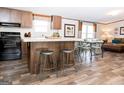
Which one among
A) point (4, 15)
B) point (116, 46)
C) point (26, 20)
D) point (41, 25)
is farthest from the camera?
point (116, 46)

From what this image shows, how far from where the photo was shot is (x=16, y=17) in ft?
15.8

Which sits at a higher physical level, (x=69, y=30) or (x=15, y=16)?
(x=15, y=16)

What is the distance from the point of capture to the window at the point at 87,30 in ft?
26.2

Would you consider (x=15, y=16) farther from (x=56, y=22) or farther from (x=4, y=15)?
(x=56, y=22)

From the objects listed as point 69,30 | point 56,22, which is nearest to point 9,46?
point 56,22

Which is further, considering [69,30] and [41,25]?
[69,30]

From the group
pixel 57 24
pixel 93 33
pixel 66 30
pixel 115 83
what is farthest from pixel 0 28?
pixel 93 33

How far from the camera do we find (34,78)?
9.39 ft

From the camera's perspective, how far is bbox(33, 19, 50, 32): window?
586 cm

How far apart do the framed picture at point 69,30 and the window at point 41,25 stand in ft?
4.21

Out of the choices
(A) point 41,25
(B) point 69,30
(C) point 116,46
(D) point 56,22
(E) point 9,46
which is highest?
(D) point 56,22

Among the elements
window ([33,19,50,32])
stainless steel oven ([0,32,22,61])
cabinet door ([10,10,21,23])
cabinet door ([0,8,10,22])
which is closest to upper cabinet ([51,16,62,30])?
window ([33,19,50,32])

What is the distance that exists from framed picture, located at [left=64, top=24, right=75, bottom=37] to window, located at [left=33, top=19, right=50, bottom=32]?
4.21 feet

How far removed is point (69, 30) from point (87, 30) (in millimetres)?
1641
